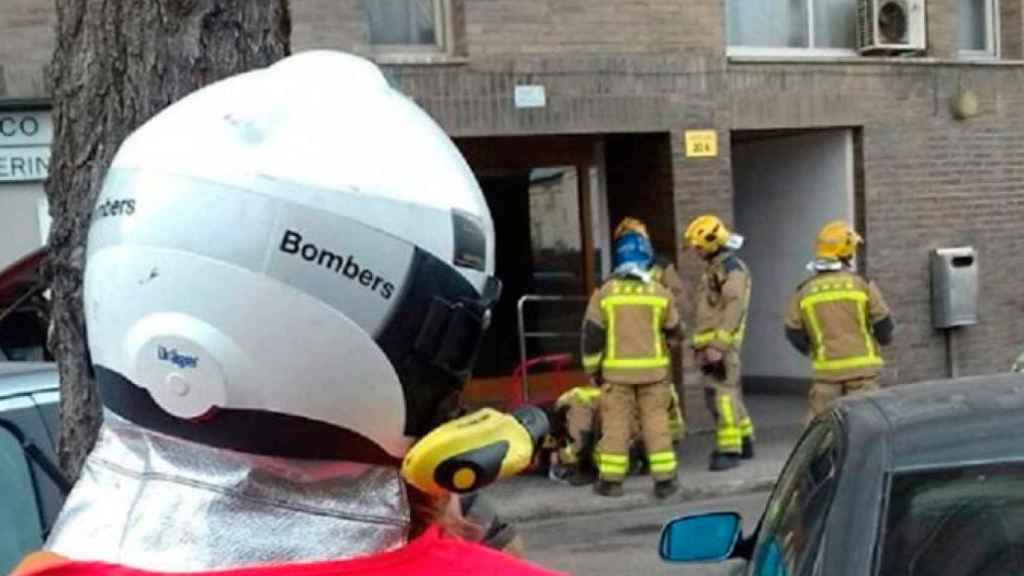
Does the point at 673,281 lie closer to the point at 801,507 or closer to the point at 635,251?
the point at 635,251

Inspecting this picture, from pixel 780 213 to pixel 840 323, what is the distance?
4372 mm

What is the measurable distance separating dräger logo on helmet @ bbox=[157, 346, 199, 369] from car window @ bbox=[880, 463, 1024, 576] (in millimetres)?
1331

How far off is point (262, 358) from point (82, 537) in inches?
10.8

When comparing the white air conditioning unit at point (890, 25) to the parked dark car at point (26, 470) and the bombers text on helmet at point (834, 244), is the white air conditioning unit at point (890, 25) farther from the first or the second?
the parked dark car at point (26, 470)

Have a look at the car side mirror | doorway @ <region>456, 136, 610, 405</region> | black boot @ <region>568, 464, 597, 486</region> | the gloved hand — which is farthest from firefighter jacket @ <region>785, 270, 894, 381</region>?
the car side mirror

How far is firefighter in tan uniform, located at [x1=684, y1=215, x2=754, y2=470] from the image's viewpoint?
26.9 ft

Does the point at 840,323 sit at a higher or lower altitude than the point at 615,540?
higher

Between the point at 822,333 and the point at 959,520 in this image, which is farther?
the point at 822,333

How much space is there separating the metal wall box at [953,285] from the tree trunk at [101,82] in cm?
953

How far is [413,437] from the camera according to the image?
1.27 meters

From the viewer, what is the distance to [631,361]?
7.68 metres

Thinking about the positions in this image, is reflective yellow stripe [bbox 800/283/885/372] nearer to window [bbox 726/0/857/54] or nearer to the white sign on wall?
window [bbox 726/0/857/54]

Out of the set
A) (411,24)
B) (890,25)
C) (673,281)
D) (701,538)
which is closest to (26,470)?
(701,538)

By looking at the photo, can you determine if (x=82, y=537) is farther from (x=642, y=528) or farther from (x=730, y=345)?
(x=730, y=345)
